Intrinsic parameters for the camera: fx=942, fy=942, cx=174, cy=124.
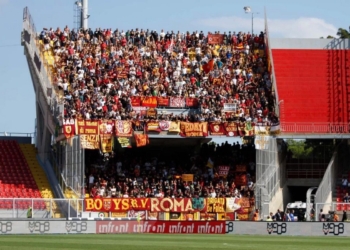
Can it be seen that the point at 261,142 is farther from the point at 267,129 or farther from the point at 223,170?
the point at 223,170

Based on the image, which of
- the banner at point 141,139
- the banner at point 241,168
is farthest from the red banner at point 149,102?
the banner at point 241,168

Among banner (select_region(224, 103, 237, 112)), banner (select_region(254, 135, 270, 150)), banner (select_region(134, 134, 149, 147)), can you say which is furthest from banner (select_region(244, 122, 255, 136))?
banner (select_region(134, 134, 149, 147))

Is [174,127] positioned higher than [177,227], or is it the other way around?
[174,127]

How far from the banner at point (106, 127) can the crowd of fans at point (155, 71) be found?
0.85m

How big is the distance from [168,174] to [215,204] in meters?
3.67

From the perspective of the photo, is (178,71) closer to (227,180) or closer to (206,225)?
(227,180)

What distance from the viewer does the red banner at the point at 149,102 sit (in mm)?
54750

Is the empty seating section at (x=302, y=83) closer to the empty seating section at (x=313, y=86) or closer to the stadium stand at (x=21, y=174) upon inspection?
the empty seating section at (x=313, y=86)

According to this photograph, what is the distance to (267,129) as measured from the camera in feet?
177

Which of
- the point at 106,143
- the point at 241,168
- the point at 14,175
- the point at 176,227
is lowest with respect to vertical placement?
the point at 176,227

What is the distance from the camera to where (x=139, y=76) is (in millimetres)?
56188

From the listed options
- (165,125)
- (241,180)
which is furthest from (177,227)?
(241,180)

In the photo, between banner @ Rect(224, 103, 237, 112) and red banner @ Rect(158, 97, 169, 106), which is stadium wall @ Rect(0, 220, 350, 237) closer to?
red banner @ Rect(158, 97, 169, 106)

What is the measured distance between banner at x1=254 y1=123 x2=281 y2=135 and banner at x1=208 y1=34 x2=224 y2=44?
8.24 meters
